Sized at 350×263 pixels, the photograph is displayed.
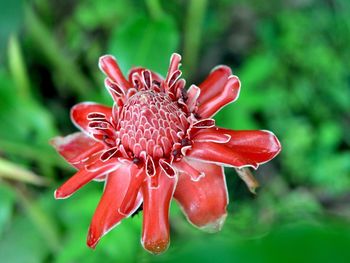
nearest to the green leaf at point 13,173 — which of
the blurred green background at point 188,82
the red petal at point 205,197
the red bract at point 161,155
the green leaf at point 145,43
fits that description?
the blurred green background at point 188,82

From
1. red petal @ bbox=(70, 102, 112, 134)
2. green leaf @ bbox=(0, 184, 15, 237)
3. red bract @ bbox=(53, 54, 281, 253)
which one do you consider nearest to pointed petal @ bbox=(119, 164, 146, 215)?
red bract @ bbox=(53, 54, 281, 253)

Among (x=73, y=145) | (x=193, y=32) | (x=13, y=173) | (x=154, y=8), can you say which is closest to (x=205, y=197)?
(x=73, y=145)

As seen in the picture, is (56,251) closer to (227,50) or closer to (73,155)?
(73,155)

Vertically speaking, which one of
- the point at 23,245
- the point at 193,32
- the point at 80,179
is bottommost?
the point at 23,245

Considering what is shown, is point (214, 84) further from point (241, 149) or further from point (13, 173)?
point (13, 173)

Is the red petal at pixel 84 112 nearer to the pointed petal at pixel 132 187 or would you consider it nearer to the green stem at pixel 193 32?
the pointed petal at pixel 132 187
